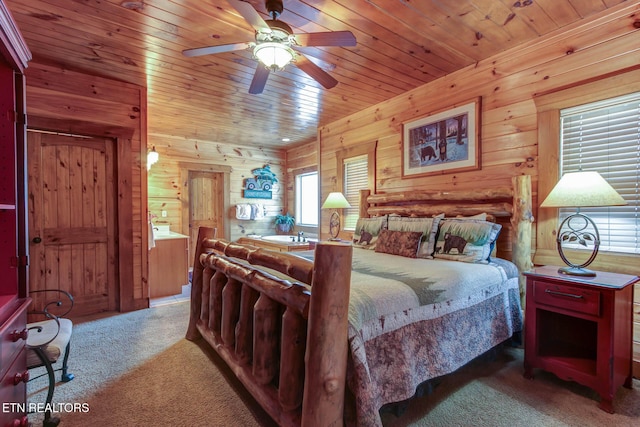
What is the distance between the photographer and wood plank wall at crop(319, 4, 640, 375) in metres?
2.21

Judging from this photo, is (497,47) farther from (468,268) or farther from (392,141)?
(468,268)

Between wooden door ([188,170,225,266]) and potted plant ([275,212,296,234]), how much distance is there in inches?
47.7

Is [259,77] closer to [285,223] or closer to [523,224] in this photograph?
[523,224]

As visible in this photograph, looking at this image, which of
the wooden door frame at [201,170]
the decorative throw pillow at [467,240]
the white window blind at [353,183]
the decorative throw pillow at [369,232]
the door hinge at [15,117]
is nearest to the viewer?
the door hinge at [15,117]

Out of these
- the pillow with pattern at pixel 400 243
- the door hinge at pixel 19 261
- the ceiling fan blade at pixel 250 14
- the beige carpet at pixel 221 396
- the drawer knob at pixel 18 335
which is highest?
the ceiling fan blade at pixel 250 14

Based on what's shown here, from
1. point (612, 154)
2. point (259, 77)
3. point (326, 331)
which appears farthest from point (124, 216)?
point (612, 154)

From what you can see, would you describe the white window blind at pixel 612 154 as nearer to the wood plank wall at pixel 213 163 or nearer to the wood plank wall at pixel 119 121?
the wood plank wall at pixel 119 121

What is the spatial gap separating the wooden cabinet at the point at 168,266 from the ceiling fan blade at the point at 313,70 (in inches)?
120

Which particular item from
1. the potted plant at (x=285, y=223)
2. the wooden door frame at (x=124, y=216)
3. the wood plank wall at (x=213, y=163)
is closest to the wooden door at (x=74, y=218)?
the wooden door frame at (x=124, y=216)

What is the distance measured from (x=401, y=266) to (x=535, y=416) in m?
1.12

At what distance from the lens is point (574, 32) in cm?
239

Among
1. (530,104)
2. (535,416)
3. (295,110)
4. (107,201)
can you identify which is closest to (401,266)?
(535,416)

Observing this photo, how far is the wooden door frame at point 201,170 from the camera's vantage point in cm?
577

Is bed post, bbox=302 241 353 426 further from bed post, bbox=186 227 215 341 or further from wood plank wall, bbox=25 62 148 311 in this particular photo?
wood plank wall, bbox=25 62 148 311
